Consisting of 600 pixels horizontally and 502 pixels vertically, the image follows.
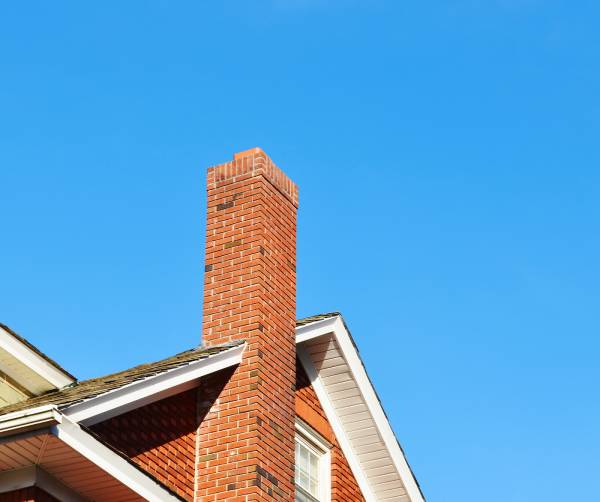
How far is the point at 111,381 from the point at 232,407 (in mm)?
1676

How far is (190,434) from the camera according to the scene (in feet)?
44.7

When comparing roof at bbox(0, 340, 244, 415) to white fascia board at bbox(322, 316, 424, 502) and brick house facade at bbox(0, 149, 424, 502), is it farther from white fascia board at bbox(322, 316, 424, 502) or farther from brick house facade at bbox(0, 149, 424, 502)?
white fascia board at bbox(322, 316, 424, 502)

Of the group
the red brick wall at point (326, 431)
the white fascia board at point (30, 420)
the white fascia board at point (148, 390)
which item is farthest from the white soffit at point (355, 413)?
the white fascia board at point (30, 420)

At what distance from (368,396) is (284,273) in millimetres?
2310

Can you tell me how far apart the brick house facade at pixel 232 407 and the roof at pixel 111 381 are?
4 cm

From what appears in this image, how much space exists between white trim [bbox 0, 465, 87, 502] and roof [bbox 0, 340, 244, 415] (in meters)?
0.64

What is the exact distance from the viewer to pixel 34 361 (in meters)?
13.2

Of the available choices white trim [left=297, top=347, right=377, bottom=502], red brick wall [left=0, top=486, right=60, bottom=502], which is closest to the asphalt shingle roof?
red brick wall [left=0, top=486, right=60, bottom=502]

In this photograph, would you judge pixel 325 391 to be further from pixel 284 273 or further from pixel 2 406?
pixel 2 406

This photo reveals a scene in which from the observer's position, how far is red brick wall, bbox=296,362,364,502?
51.6 feet

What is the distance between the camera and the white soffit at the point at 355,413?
16.0 m

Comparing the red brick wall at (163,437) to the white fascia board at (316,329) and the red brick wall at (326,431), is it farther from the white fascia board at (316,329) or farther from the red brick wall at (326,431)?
the red brick wall at (326,431)

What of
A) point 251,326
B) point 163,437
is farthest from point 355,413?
point 163,437

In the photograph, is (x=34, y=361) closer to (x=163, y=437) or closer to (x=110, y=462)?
(x=163, y=437)
